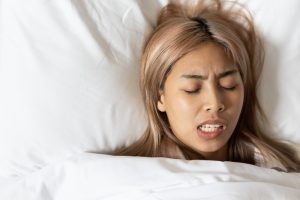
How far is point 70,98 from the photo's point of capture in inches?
46.2

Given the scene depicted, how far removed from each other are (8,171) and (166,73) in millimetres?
468

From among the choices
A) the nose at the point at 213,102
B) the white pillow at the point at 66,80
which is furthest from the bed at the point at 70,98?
the nose at the point at 213,102

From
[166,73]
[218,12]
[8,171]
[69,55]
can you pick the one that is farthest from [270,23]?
[8,171]

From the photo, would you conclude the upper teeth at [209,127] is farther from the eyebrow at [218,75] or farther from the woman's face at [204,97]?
the eyebrow at [218,75]

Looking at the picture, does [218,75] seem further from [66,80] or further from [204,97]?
[66,80]

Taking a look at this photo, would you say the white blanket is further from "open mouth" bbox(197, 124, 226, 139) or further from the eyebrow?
the eyebrow

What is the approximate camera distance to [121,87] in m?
1.21

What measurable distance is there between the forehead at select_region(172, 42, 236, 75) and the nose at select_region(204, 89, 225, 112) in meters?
0.05

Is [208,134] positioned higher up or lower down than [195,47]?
lower down

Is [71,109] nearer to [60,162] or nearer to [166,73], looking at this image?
[60,162]

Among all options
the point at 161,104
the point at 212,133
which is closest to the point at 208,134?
the point at 212,133

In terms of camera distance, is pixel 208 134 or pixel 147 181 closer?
pixel 147 181

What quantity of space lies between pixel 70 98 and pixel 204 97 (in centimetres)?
33

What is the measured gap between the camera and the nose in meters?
1.12
